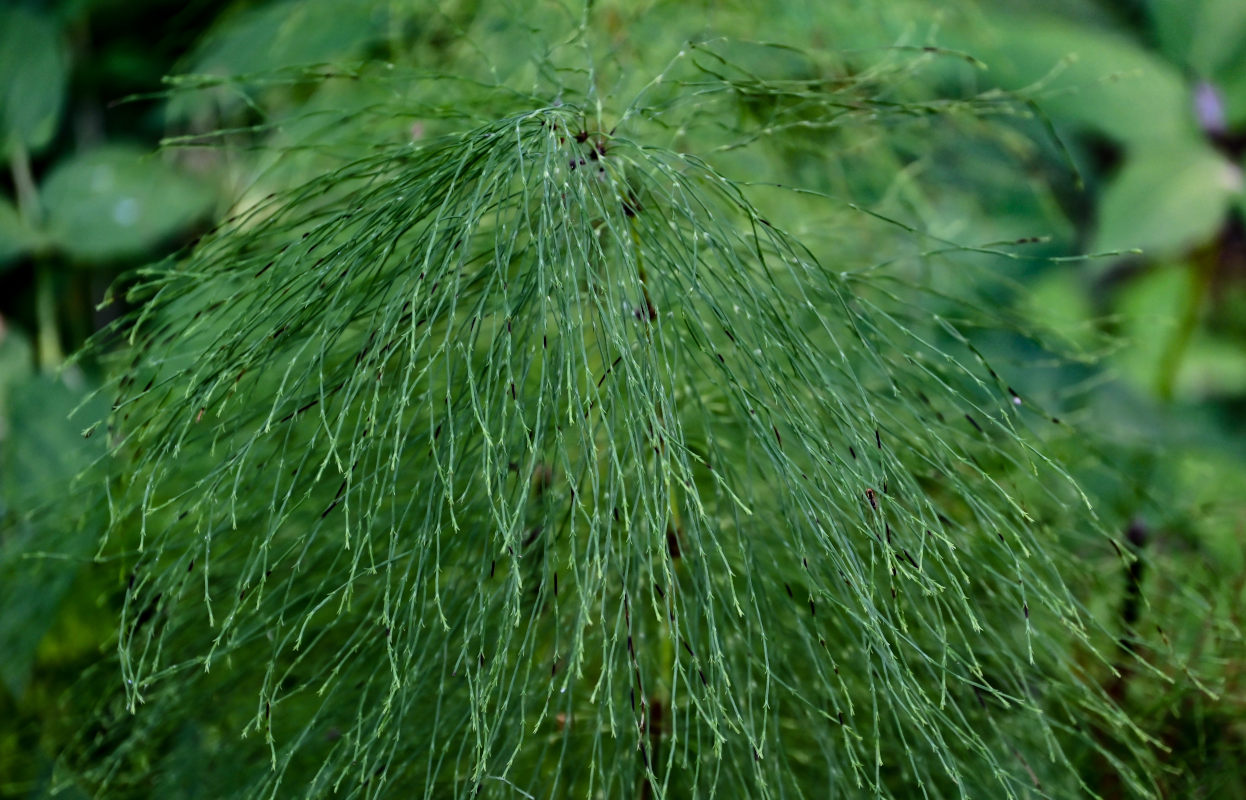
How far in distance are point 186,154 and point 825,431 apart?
3.74ft

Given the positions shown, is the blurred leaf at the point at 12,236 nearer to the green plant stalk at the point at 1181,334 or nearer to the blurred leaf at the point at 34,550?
the blurred leaf at the point at 34,550

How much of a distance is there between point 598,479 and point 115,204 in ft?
3.30

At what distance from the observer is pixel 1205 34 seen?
1.25m

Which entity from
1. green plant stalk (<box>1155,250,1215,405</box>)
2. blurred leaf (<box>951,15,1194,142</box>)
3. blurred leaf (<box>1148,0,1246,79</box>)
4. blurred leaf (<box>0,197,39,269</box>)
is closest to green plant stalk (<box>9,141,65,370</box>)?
blurred leaf (<box>0,197,39,269</box>)

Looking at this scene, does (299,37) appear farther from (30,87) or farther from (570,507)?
(570,507)

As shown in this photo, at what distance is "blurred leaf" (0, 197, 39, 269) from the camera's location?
4.01 ft

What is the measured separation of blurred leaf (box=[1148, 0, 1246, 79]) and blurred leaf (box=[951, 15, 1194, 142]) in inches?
1.1

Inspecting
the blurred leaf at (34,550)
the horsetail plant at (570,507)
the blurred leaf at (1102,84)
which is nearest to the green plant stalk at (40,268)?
the blurred leaf at (34,550)

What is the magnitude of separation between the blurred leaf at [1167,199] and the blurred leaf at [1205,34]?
95mm

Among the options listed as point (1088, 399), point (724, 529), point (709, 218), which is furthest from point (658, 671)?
point (1088, 399)

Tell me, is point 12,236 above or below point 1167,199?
above

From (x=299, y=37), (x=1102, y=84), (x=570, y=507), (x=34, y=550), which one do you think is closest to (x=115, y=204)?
(x=299, y=37)

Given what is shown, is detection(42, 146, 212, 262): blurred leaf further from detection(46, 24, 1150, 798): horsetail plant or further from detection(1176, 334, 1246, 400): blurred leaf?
detection(1176, 334, 1246, 400): blurred leaf

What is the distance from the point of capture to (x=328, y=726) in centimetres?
58
